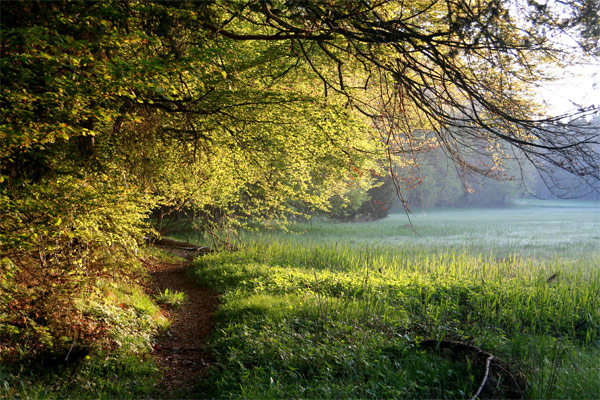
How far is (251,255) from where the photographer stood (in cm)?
1099

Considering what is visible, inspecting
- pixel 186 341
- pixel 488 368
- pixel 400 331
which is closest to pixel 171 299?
pixel 186 341

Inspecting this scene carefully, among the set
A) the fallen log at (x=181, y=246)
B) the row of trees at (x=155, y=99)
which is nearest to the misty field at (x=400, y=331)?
the row of trees at (x=155, y=99)

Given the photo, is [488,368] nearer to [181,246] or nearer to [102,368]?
[102,368]

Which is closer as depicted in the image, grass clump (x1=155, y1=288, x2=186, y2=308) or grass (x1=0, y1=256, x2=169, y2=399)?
grass (x1=0, y1=256, x2=169, y2=399)

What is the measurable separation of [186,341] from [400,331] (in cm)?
296

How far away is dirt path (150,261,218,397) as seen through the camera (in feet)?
15.2

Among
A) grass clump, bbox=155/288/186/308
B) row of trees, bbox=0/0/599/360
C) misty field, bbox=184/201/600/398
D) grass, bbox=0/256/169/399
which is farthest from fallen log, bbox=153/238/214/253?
grass, bbox=0/256/169/399

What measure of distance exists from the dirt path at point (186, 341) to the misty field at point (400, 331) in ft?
0.82

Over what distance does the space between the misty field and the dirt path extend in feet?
0.82

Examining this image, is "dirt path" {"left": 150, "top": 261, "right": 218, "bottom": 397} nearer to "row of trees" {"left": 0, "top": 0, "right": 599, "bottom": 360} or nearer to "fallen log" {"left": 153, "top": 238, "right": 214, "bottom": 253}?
"row of trees" {"left": 0, "top": 0, "right": 599, "bottom": 360}

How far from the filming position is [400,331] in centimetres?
529

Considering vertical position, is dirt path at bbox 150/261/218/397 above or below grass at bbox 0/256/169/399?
below

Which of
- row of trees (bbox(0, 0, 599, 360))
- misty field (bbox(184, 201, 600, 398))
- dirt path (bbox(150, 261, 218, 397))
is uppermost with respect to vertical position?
row of trees (bbox(0, 0, 599, 360))

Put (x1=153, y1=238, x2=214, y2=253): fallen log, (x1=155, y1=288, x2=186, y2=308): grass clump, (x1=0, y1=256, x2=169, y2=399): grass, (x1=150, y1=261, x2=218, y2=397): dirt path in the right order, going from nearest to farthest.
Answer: (x1=0, y1=256, x2=169, y2=399): grass < (x1=150, y1=261, x2=218, y2=397): dirt path < (x1=155, y1=288, x2=186, y2=308): grass clump < (x1=153, y1=238, x2=214, y2=253): fallen log
